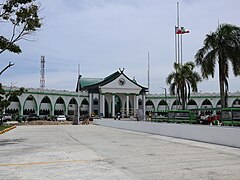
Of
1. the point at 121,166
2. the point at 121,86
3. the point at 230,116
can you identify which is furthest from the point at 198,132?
the point at 121,86

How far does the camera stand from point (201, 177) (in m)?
6.83

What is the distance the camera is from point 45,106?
5997 cm

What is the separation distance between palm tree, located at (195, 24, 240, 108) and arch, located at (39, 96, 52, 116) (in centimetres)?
4243

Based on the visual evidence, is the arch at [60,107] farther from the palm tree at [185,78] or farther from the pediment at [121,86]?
the palm tree at [185,78]

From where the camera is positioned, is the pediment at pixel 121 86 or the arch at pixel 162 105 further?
the arch at pixel 162 105

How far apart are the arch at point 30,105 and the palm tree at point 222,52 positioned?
41247 millimetres

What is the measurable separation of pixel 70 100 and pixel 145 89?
1769 cm

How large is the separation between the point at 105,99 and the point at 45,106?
1331 centimetres

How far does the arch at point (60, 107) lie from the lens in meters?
61.6

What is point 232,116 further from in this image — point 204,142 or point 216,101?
point 216,101

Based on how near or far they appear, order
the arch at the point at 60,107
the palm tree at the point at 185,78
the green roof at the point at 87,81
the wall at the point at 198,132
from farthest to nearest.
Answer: the green roof at the point at 87,81 < the arch at the point at 60,107 < the palm tree at the point at 185,78 < the wall at the point at 198,132

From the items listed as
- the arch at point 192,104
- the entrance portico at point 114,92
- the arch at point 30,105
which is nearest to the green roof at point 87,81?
the entrance portico at point 114,92

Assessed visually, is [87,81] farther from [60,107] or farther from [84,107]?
[60,107]

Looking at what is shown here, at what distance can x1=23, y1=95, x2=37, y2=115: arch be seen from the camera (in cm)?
5650
